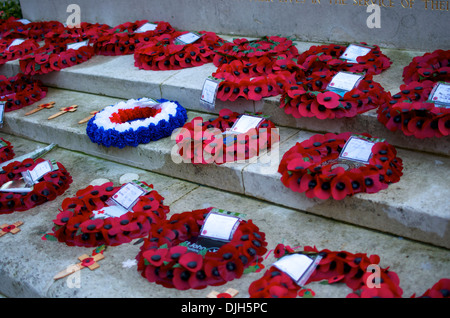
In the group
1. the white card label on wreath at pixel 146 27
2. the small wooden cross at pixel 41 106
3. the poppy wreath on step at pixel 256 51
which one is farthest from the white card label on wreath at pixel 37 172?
the white card label on wreath at pixel 146 27

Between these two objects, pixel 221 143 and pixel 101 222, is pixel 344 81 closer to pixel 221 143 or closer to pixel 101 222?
pixel 221 143

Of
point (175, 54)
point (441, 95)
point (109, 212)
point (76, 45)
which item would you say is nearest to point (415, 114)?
point (441, 95)

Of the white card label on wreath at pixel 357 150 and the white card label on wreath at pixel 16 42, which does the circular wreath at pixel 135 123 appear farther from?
the white card label on wreath at pixel 16 42

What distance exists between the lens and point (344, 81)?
3.52 meters

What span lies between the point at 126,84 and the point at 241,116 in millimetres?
1369

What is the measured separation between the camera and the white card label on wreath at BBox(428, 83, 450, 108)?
3.05 m

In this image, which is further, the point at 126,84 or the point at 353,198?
the point at 126,84

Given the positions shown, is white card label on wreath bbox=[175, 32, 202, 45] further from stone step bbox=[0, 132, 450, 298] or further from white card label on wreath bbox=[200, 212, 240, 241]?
white card label on wreath bbox=[200, 212, 240, 241]

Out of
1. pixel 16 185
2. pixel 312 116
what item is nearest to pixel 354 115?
pixel 312 116

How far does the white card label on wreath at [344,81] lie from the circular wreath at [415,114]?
1.02ft

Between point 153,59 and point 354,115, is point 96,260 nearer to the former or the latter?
point 354,115

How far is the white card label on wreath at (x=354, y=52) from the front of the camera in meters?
3.98

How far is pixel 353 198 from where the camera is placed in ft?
9.23

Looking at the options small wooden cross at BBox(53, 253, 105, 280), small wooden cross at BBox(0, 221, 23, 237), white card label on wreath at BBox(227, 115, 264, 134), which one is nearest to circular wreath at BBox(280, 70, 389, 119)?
white card label on wreath at BBox(227, 115, 264, 134)
